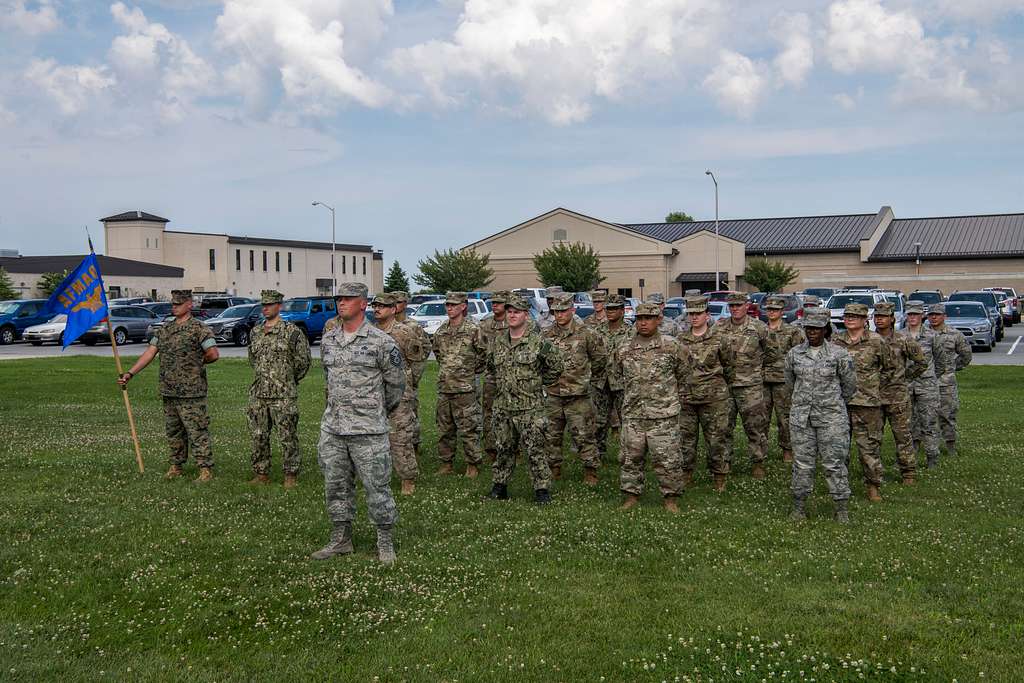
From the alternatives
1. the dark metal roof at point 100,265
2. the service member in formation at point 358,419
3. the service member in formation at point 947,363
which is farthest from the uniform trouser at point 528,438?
the dark metal roof at point 100,265

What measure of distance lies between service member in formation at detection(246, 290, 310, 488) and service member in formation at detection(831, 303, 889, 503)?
5750mm

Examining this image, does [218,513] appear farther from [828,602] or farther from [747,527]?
[828,602]

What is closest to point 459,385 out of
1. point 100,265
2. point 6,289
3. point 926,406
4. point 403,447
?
point 403,447

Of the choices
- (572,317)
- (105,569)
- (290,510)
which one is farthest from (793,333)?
(105,569)

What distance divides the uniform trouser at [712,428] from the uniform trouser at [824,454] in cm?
139

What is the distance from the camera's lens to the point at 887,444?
12828 millimetres

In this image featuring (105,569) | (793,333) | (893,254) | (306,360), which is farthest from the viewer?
(893,254)

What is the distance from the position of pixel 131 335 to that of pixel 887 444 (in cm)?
3075

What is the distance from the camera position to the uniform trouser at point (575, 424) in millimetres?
10281

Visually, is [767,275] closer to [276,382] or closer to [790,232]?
[790,232]

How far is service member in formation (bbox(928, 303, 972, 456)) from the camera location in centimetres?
1148

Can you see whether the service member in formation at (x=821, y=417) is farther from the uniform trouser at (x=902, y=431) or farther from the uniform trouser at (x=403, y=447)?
the uniform trouser at (x=403, y=447)

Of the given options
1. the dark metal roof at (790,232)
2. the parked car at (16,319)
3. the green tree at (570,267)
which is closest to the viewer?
the parked car at (16,319)

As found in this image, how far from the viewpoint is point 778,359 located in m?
11.4
